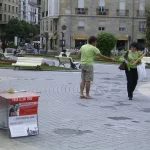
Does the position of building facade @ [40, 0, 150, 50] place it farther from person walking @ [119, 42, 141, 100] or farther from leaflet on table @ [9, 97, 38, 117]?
leaflet on table @ [9, 97, 38, 117]

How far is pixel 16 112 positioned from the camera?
6832 mm

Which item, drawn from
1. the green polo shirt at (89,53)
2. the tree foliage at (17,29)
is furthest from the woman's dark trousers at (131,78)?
the tree foliage at (17,29)

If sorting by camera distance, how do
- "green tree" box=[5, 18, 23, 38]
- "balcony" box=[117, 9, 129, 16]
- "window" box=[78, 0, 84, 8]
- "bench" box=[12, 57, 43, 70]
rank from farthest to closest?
"green tree" box=[5, 18, 23, 38] → "balcony" box=[117, 9, 129, 16] → "window" box=[78, 0, 84, 8] → "bench" box=[12, 57, 43, 70]

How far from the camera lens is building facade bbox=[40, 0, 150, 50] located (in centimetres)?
6575

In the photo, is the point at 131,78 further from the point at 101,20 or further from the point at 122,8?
the point at 122,8

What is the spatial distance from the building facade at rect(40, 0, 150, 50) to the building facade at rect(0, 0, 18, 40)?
4682 centimetres

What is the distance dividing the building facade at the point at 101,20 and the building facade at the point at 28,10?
8132 cm

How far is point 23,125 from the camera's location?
6.98 meters

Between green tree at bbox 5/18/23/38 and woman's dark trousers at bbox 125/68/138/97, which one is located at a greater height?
green tree at bbox 5/18/23/38

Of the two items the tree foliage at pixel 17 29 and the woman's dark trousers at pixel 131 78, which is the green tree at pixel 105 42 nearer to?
the woman's dark trousers at pixel 131 78

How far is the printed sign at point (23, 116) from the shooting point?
6.80 m

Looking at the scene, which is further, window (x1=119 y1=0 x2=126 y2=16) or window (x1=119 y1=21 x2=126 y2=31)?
window (x1=119 y1=0 x2=126 y2=16)

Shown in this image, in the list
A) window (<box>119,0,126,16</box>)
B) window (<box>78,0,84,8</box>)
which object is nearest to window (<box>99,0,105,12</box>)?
window (<box>119,0,126,16</box>)

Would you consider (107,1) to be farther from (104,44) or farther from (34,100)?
(34,100)
